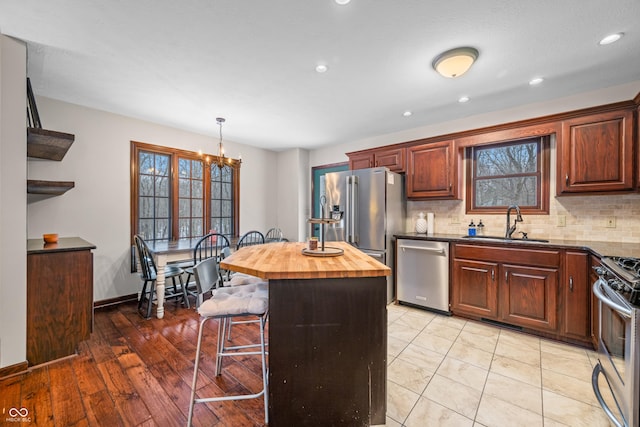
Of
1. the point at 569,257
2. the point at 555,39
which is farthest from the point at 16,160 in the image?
the point at 569,257

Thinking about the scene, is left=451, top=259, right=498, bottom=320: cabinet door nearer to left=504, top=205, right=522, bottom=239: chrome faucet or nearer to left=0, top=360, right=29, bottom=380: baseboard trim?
left=504, top=205, right=522, bottom=239: chrome faucet

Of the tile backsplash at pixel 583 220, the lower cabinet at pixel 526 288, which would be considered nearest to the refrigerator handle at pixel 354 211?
the lower cabinet at pixel 526 288

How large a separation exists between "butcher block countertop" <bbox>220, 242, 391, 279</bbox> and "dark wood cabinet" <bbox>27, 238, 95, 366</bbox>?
1.58 metres

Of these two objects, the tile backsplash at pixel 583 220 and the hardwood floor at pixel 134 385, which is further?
the tile backsplash at pixel 583 220

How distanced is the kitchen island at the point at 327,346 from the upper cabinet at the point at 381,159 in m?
2.64

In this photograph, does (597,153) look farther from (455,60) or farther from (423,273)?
(423,273)

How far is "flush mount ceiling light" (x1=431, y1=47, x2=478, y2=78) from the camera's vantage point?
6.47 feet

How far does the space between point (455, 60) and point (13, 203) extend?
3.47 m

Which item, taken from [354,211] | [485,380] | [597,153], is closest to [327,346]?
[485,380]

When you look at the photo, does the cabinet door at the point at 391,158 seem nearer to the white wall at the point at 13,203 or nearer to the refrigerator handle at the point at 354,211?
the refrigerator handle at the point at 354,211

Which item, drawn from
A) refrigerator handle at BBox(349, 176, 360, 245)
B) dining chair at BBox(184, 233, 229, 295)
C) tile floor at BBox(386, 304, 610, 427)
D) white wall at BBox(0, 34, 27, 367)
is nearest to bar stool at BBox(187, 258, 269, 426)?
tile floor at BBox(386, 304, 610, 427)

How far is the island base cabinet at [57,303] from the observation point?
78.4 inches

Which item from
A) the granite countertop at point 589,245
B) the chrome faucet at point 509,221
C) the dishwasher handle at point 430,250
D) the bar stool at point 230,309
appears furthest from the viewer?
the dishwasher handle at point 430,250

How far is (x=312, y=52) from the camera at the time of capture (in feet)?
6.72
